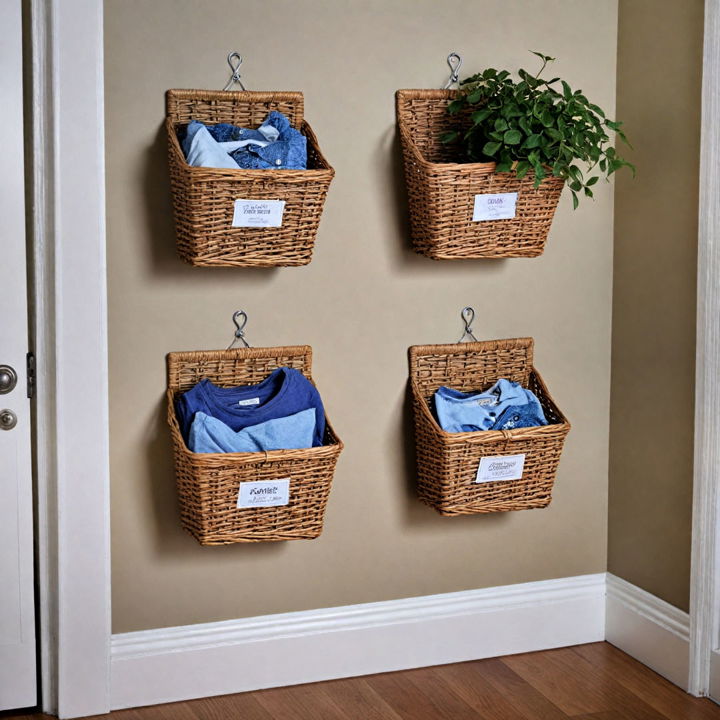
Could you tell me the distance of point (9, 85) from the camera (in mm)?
2461

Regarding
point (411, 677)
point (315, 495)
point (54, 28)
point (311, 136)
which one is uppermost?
point (54, 28)

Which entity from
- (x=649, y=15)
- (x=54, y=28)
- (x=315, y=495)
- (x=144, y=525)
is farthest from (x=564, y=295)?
(x=54, y=28)

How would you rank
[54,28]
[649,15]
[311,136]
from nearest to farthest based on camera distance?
[54,28] < [311,136] < [649,15]

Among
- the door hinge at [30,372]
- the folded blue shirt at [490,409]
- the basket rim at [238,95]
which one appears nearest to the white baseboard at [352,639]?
the folded blue shirt at [490,409]

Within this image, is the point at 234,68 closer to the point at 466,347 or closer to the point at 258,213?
the point at 258,213

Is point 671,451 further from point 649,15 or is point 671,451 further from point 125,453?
point 125,453

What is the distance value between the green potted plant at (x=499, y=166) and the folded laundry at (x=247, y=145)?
32 cm

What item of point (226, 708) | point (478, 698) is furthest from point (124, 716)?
point (478, 698)

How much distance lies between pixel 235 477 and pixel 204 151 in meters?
0.77

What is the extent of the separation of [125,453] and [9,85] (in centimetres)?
95

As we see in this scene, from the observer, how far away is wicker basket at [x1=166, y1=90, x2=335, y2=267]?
2357 millimetres

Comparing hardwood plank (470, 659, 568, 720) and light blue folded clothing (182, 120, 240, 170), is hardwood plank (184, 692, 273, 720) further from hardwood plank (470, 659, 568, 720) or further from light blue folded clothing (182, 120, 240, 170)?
light blue folded clothing (182, 120, 240, 170)

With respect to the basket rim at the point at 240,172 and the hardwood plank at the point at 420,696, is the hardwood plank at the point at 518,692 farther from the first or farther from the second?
the basket rim at the point at 240,172

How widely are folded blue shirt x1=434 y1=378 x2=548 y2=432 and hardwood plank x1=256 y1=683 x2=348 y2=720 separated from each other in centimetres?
78
